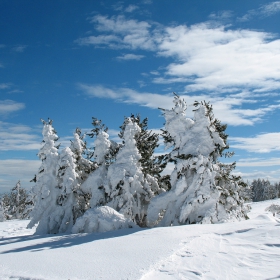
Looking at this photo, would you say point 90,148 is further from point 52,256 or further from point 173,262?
point 173,262

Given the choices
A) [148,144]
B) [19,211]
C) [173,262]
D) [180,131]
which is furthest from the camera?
[19,211]

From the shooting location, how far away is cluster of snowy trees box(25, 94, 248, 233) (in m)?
16.2

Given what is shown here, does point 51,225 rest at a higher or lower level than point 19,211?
higher

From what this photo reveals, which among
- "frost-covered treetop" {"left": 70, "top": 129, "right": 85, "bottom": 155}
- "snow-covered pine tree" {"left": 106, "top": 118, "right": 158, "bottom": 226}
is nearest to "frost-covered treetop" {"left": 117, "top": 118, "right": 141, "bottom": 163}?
"snow-covered pine tree" {"left": 106, "top": 118, "right": 158, "bottom": 226}

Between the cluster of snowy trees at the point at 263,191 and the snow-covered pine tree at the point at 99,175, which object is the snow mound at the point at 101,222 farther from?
the cluster of snowy trees at the point at 263,191

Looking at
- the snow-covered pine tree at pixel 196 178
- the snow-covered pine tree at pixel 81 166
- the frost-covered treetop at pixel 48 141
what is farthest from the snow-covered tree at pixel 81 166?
the snow-covered pine tree at pixel 196 178

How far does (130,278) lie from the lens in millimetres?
6949

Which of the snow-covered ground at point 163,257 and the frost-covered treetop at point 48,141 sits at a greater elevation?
the frost-covered treetop at point 48,141

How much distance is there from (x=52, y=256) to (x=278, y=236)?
8.28 m

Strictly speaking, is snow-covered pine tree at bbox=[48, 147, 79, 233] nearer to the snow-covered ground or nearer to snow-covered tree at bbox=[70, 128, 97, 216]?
snow-covered tree at bbox=[70, 128, 97, 216]

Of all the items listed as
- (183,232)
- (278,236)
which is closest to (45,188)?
(183,232)

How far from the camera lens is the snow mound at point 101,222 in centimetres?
1622

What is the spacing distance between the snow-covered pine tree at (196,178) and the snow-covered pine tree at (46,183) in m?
8.25

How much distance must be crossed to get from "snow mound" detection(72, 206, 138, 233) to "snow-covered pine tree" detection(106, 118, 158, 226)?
94.6 inches
